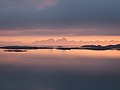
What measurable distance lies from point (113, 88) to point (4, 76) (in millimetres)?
5557

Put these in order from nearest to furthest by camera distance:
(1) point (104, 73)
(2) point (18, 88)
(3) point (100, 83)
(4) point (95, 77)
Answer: (2) point (18, 88) < (3) point (100, 83) < (4) point (95, 77) < (1) point (104, 73)

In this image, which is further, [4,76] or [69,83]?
[4,76]

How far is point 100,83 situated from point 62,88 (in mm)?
1769

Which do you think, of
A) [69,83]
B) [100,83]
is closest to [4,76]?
[69,83]

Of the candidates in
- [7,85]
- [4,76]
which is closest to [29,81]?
[7,85]

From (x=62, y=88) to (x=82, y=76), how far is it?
3.08 m

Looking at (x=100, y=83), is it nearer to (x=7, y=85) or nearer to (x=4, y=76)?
(x=7, y=85)

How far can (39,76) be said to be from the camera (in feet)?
48.4

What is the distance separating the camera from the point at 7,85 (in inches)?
478

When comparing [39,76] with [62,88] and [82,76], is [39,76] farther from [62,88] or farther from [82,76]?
[62,88]

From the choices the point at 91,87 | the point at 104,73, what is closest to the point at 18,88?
the point at 91,87

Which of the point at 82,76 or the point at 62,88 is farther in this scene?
the point at 82,76

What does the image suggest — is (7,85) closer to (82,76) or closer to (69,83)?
(69,83)

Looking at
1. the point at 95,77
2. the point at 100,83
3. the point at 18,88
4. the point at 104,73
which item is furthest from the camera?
the point at 104,73
